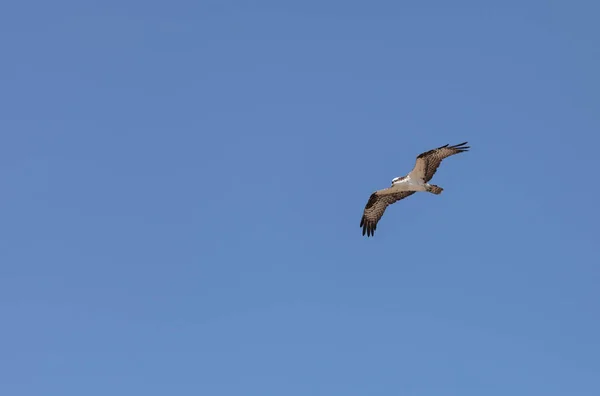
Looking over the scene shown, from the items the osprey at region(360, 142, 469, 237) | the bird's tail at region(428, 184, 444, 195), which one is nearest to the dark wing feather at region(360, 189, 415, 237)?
the osprey at region(360, 142, 469, 237)

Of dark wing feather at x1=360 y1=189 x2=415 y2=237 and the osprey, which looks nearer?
the osprey

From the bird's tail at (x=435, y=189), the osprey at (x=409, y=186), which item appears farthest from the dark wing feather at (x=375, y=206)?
the bird's tail at (x=435, y=189)

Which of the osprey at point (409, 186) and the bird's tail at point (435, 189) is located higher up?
the osprey at point (409, 186)

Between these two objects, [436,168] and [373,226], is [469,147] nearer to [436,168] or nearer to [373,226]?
[436,168]

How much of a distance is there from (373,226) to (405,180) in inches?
172

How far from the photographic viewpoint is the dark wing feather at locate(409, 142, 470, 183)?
2160 inches

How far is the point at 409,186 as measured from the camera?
56438 mm

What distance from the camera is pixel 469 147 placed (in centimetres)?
5444

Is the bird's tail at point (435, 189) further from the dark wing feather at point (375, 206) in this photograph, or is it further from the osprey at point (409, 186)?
the dark wing feather at point (375, 206)

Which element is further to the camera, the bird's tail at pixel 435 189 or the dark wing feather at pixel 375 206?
the dark wing feather at pixel 375 206

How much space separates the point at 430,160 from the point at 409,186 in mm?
1981

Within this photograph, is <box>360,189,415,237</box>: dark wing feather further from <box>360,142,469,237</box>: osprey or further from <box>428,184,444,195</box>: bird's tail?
<box>428,184,444,195</box>: bird's tail

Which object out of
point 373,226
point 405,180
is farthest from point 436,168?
point 373,226

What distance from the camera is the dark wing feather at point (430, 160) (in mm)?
54875
